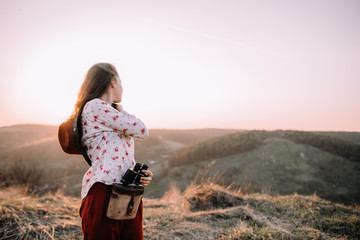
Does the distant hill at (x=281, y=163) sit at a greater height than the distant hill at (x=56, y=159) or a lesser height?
greater

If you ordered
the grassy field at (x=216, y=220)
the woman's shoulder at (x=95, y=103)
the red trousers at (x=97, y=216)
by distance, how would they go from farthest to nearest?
the grassy field at (x=216, y=220), the woman's shoulder at (x=95, y=103), the red trousers at (x=97, y=216)

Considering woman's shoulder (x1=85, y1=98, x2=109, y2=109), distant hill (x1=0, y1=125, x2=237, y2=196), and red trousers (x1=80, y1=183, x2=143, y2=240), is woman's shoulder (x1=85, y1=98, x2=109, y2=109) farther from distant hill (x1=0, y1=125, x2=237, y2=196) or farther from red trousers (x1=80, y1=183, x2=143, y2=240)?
distant hill (x1=0, y1=125, x2=237, y2=196)

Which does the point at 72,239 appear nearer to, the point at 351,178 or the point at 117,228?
the point at 117,228

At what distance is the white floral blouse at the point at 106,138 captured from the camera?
1.64 metres

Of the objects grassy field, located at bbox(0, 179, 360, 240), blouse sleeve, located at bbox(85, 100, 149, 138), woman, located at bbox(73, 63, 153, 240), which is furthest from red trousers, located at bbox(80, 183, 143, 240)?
grassy field, located at bbox(0, 179, 360, 240)

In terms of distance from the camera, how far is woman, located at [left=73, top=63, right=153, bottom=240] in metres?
1.59

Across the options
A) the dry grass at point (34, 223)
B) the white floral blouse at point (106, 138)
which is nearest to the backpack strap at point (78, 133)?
the white floral blouse at point (106, 138)

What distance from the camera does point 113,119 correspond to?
65.0 inches

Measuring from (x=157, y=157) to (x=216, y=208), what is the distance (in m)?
10.8

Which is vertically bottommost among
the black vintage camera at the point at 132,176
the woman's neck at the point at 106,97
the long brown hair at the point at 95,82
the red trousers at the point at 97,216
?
the red trousers at the point at 97,216

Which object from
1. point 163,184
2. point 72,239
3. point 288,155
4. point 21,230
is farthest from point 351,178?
point 21,230

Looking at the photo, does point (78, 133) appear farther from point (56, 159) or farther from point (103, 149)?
point (56, 159)

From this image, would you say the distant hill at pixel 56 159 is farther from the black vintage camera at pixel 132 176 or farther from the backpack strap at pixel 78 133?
the black vintage camera at pixel 132 176

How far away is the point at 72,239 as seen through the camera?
3.20m
